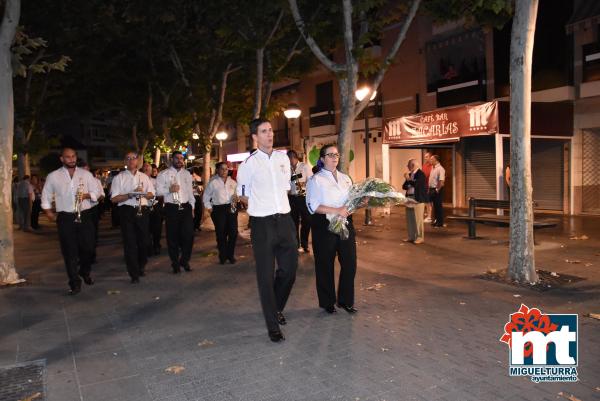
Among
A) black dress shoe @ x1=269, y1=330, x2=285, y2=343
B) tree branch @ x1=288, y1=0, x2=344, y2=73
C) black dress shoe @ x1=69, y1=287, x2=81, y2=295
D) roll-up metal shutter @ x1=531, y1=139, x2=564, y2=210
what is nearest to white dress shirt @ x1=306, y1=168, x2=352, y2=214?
black dress shoe @ x1=269, y1=330, x2=285, y2=343

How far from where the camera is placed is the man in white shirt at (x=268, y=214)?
5262 millimetres

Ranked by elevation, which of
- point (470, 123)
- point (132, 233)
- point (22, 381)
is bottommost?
point (22, 381)

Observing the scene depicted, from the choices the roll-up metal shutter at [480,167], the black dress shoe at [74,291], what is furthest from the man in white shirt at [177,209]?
the roll-up metal shutter at [480,167]

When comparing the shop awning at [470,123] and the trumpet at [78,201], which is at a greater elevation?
the shop awning at [470,123]

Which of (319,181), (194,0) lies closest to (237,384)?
(319,181)

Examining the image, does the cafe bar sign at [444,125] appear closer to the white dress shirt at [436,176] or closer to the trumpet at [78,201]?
the white dress shirt at [436,176]

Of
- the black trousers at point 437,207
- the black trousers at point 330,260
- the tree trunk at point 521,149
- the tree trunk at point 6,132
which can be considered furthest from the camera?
the black trousers at point 437,207

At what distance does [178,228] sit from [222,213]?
1.12m

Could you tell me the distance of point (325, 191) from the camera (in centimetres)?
582

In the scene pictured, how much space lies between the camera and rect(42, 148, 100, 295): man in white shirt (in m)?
7.66

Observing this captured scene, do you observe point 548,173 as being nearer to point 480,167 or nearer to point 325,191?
point 480,167

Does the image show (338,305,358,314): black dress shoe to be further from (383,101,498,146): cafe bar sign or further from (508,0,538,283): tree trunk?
(383,101,498,146): cafe bar sign

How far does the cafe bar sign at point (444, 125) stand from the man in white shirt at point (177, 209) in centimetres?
870

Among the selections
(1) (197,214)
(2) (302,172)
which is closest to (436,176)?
(2) (302,172)
